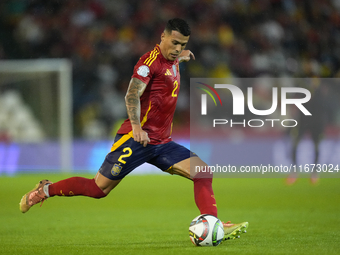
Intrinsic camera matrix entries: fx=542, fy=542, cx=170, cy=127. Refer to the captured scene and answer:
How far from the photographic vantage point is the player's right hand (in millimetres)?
4781

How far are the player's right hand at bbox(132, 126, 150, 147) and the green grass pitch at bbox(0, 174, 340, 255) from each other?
0.94m

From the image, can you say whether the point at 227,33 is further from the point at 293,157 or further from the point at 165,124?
the point at 165,124

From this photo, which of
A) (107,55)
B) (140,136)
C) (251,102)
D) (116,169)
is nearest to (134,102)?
(140,136)

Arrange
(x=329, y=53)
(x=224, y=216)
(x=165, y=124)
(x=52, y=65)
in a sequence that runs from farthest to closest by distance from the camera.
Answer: (x=329, y=53), (x=52, y=65), (x=224, y=216), (x=165, y=124)

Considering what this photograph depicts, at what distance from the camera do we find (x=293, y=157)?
466 inches

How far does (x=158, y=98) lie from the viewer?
17.0 feet

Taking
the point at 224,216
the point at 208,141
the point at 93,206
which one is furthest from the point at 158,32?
the point at 224,216

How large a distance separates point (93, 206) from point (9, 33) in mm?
10559

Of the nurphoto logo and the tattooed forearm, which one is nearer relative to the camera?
the tattooed forearm

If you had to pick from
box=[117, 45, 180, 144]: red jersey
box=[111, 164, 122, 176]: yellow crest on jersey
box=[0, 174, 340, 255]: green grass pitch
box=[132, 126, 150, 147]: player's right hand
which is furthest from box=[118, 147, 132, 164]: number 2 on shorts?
box=[0, 174, 340, 255]: green grass pitch

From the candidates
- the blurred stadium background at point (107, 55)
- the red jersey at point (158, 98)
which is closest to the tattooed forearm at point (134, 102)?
the red jersey at point (158, 98)

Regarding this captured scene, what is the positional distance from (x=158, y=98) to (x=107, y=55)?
1237 cm

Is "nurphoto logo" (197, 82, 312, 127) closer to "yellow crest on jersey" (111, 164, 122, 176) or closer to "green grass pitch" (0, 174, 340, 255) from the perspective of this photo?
"green grass pitch" (0, 174, 340, 255)

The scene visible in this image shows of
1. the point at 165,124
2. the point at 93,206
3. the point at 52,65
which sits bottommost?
the point at 93,206
